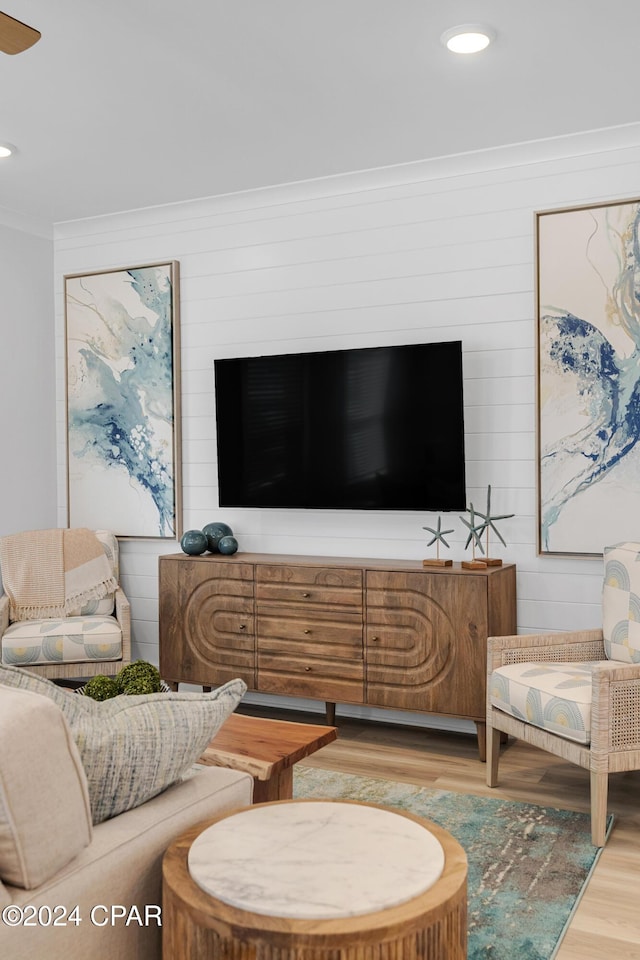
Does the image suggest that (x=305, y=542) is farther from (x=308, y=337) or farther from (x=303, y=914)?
(x=303, y=914)

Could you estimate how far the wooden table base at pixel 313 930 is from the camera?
1.21 m

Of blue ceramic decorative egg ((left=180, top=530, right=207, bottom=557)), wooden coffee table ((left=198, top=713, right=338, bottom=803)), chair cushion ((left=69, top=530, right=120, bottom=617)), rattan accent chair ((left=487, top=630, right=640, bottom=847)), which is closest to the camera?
wooden coffee table ((left=198, top=713, right=338, bottom=803))

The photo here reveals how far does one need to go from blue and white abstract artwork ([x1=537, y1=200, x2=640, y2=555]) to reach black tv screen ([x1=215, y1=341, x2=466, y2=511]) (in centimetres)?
41

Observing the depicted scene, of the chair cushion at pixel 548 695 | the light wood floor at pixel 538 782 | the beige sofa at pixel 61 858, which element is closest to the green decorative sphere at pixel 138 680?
the beige sofa at pixel 61 858

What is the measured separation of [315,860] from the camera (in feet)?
4.61

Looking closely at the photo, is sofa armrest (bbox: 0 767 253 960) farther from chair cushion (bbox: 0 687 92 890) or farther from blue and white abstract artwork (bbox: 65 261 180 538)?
blue and white abstract artwork (bbox: 65 261 180 538)

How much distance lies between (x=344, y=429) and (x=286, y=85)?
63.2 inches

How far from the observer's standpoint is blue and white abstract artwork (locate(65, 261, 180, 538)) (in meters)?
4.88

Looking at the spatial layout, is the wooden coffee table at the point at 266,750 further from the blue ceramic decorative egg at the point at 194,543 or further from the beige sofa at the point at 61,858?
the blue ceramic decorative egg at the point at 194,543

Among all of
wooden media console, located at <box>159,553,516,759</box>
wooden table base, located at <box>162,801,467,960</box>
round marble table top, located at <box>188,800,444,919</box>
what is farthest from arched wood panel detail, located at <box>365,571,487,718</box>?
wooden table base, located at <box>162,801,467,960</box>

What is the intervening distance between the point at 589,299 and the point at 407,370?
86 cm

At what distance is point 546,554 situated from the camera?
396 centimetres

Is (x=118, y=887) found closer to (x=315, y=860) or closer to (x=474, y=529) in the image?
(x=315, y=860)

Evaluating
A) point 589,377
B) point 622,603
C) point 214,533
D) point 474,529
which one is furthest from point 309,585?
point 589,377
